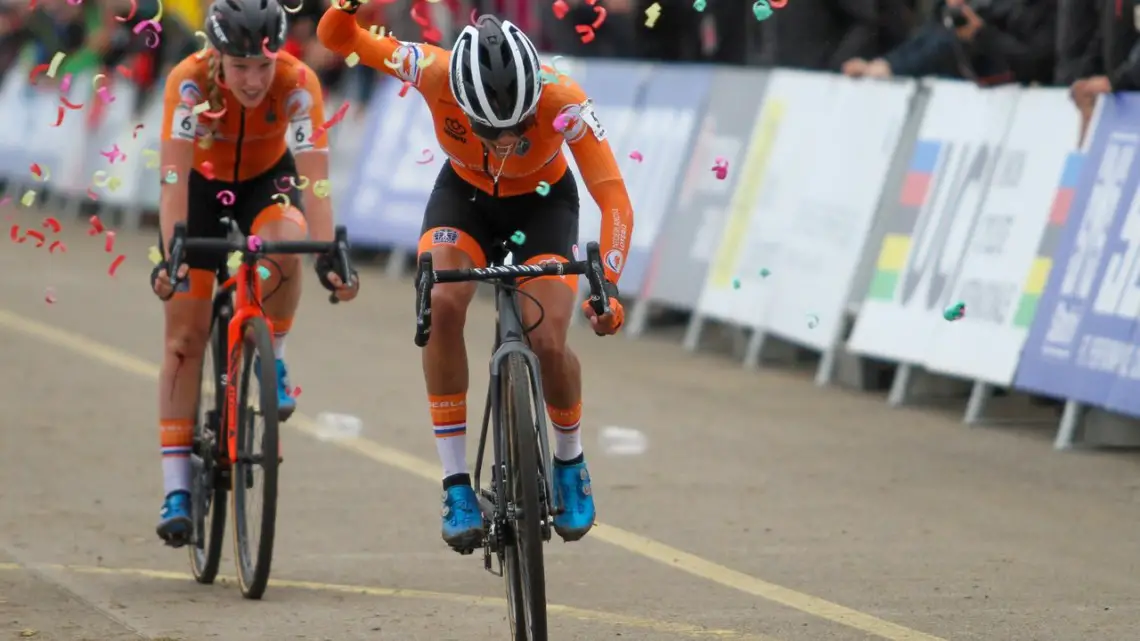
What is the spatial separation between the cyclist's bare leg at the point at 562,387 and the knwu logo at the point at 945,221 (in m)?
5.59

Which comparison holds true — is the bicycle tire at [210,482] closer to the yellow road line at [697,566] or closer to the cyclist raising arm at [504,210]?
the cyclist raising arm at [504,210]

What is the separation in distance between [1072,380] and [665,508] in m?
2.54

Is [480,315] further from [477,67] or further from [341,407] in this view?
[477,67]

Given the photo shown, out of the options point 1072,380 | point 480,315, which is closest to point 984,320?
point 1072,380

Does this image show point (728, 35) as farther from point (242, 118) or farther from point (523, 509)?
point (523, 509)

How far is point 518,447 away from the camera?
6.39m

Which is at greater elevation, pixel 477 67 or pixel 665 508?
pixel 477 67

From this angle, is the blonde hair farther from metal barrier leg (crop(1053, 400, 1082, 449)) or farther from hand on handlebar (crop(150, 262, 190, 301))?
metal barrier leg (crop(1053, 400, 1082, 449))

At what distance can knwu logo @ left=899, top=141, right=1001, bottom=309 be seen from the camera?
12.3 metres

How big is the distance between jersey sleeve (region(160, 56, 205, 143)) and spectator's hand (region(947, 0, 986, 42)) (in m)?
6.36

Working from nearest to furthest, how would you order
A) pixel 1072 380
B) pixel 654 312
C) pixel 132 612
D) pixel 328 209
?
pixel 132 612, pixel 328 209, pixel 1072 380, pixel 654 312

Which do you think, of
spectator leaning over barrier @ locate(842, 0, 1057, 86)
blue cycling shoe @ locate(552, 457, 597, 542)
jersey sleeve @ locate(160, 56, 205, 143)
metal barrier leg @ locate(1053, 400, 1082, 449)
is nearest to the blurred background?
spectator leaning over barrier @ locate(842, 0, 1057, 86)

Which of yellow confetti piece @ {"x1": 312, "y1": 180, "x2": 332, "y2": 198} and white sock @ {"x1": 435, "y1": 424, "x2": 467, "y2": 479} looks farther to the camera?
yellow confetti piece @ {"x1": 312, "y1": 180, "x2": 332, "y2": 198}

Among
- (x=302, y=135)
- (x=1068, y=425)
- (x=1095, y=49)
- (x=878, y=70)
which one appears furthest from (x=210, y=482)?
(x=878, y=70)
